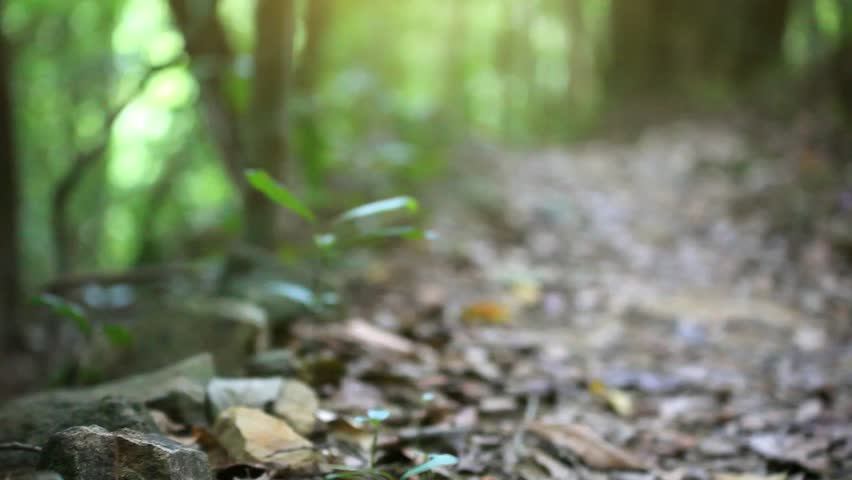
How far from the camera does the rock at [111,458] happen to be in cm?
125

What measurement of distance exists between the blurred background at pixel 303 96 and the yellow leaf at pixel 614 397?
1.37 metres

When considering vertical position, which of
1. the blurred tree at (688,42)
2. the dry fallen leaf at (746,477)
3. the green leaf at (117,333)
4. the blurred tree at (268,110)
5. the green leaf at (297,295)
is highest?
the blurred tree at (688,42)

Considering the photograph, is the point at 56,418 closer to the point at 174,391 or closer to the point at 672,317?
the point at 174,391

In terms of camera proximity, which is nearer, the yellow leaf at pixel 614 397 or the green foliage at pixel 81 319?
the green foliage at pixel 81 319

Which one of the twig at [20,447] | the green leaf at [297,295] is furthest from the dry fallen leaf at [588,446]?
the twig at [20,447]

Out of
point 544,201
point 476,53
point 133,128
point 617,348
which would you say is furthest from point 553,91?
point 617,348

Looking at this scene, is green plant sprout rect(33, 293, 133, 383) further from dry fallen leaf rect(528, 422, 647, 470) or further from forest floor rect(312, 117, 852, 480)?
dry fallen leaf rect(528, 422, 647, 470)

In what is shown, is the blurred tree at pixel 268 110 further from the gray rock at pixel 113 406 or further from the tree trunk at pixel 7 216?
the tree trunk at pixel 7 216

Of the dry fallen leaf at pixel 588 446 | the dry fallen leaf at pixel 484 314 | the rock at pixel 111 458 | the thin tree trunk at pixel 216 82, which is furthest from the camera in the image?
the thin tree trunk at pixel 216 82

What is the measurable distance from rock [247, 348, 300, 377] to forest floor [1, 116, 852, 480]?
0.25 feet

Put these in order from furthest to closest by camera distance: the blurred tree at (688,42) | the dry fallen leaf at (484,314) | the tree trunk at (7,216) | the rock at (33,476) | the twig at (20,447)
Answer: the blurred tree at (688,42)
the tree trunk at (7,216)
the dry fallen leaf at (484,314)
the twig at (20,447)
the rock at (33,476)

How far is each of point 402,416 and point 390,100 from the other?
414 centimetres

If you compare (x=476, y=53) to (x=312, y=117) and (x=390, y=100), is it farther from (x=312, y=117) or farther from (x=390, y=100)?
(x=312, y=117)

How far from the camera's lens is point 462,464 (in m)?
1.71
